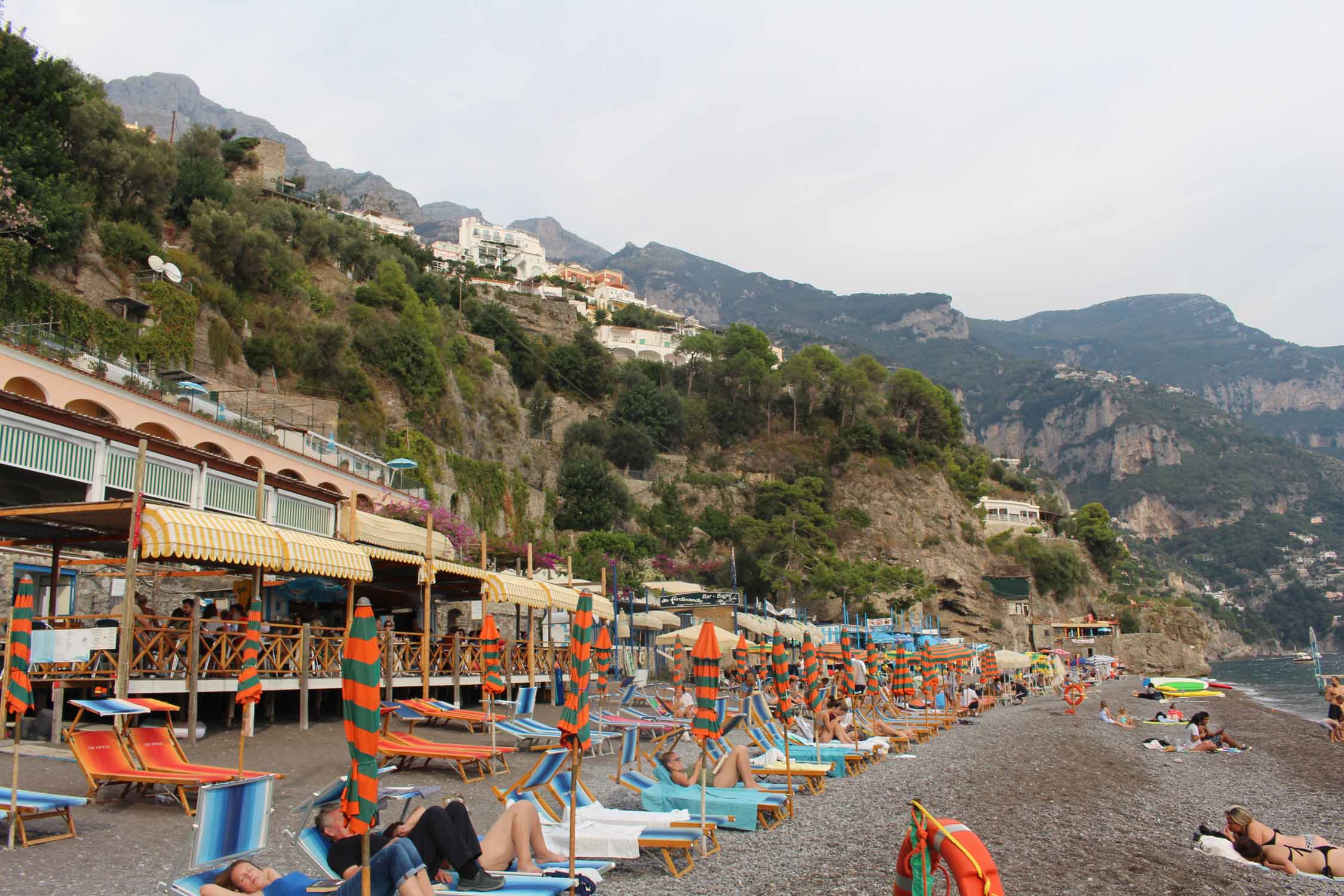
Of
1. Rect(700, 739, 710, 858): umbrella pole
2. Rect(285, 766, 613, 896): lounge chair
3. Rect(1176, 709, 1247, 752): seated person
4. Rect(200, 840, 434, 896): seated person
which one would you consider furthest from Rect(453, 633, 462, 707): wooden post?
Rect(1176, 709, 1247, 752): seated person

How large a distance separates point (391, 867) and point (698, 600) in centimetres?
3261

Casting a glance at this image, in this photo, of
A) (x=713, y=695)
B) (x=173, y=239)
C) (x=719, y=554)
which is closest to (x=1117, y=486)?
(x=719, y=554)

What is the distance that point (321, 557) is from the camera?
12.0 metres

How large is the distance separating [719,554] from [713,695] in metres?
39.4

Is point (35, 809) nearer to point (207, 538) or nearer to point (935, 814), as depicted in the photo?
point (207, 538)

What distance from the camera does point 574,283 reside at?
322 feet

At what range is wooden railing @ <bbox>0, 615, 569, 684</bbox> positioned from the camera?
10.5 meters

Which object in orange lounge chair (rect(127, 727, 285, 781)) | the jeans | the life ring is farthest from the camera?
orange lounge chair (rect(127, 727, 285, 781))

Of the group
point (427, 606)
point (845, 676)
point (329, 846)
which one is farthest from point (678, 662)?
point (329, 846)

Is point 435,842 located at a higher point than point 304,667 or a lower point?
lower

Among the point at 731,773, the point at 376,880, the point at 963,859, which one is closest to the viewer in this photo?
the point at 963,859

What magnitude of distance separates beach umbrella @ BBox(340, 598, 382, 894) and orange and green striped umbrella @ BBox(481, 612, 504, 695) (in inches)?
307

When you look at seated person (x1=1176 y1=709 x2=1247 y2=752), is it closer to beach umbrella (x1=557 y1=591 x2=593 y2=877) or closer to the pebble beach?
the pebble beach

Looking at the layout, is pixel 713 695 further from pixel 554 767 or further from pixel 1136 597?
pixel 1136 597
